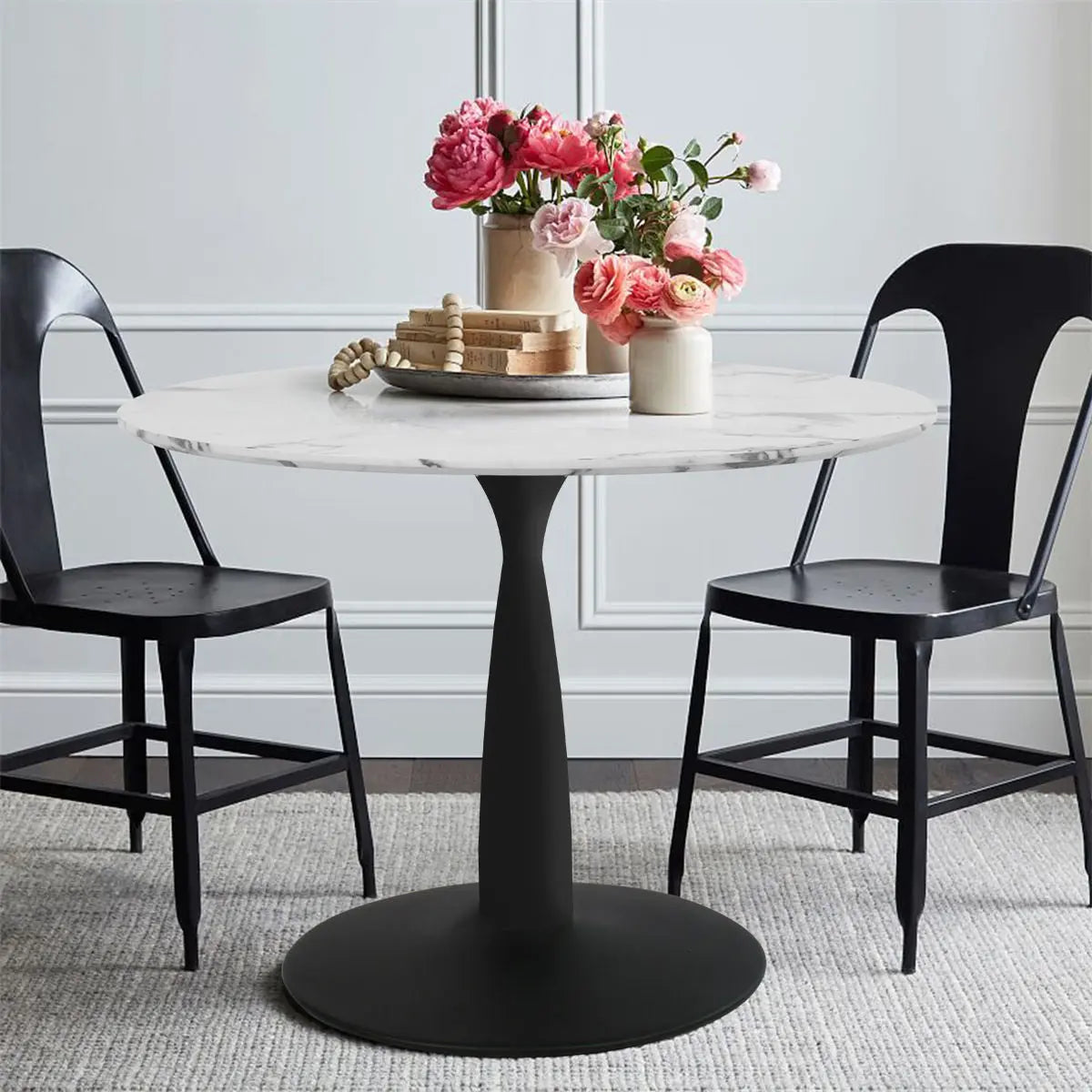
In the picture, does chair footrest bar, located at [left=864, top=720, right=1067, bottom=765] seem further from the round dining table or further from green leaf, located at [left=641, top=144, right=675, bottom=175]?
green leaf, located at [left=641, top=144, right=675, bottom=175]

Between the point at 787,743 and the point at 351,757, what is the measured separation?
68 centimetres

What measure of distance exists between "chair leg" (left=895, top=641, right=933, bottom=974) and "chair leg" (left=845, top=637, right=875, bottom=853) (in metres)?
0.45

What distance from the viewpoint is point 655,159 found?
214cm

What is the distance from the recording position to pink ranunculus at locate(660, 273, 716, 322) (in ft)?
6.72

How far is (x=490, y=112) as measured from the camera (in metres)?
2.27

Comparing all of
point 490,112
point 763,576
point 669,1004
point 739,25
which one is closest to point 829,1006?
point 669,1004

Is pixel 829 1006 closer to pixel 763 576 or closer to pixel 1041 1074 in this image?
pixel 1041 1074

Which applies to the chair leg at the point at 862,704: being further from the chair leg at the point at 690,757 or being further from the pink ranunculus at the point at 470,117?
the pink ranunculus at the point at 470,117

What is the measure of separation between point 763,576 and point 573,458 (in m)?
0.90

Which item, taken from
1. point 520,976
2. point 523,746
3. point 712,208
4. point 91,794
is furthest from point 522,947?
point 712,208

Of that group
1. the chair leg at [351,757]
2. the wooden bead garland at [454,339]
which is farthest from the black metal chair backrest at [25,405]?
the wooden bead garland at [454,339]

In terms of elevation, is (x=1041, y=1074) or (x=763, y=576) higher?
(x=763, y=576)

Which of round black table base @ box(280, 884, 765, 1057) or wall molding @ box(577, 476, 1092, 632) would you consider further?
wall molding @ box(577, 476, 1092, 632)

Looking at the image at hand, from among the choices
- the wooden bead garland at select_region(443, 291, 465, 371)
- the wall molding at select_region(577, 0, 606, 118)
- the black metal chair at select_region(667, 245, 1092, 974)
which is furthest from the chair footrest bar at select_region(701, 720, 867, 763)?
the wall molding at select_region(577, 0, 606, 118)
